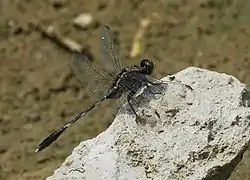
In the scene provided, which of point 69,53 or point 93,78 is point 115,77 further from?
point 69,53

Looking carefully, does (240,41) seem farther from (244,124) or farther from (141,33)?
(244,124)

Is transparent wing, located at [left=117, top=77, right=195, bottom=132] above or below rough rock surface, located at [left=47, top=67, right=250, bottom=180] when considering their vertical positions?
above

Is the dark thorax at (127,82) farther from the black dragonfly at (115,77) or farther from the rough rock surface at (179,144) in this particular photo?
the rough rock surface at (179,144)

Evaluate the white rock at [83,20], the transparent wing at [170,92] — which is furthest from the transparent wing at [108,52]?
the white rock at [83,20]

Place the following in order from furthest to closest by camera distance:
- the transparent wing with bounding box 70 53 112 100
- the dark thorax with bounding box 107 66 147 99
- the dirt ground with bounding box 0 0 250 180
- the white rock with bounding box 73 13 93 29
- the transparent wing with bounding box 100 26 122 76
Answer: the white rock with bounding box 73 13 93 29
the dirt ground with bounding box 0 0 250 180
the transparent wing with bounding box 100 26 122 76
the transparent wing with bounding box 70 53 112 100
the dark thorax with bounding box 107 66 147 99

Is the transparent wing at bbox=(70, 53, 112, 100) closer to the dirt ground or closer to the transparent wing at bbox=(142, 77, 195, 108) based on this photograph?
the transparent wing at bbox=(142, 77, 195, 108)

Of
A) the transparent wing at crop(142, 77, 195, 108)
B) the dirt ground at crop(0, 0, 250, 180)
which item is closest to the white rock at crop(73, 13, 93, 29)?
the dirt ground at crop(0, 0, 250, 180)
